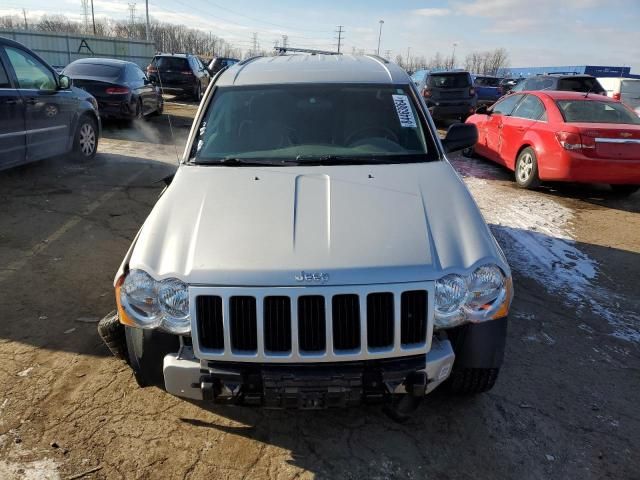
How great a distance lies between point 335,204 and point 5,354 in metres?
2.42

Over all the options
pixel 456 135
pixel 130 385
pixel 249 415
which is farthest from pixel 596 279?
pixel 130 385

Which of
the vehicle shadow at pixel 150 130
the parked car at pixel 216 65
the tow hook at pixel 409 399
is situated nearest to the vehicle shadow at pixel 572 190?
the parked car at pixel 216 65

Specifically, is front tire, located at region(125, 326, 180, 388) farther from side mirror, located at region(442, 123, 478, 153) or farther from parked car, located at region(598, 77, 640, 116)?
parked car, located at region(598, 77, 640, 116)

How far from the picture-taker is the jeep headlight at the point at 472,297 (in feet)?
7.53

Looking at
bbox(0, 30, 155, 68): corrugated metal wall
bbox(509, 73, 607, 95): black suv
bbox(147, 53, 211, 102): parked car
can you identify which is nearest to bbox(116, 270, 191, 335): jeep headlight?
bbox(509, 73, 607, 95): black suv

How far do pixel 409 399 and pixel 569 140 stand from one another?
6.13 meters

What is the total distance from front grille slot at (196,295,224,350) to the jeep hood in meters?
0.09

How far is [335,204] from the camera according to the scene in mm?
2691

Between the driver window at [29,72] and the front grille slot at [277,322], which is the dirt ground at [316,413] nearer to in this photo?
the front grille slot at [277,322]

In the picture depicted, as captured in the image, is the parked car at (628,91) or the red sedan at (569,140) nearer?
the red sedan at (569,140)

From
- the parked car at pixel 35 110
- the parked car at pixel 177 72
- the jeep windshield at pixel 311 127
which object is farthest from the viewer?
the parked car at pixel 177 72

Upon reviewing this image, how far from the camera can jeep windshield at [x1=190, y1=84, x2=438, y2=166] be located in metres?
3.34

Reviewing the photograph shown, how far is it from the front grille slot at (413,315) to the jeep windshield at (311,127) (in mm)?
1297

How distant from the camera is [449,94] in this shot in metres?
14.2
